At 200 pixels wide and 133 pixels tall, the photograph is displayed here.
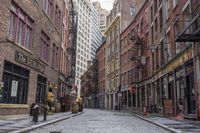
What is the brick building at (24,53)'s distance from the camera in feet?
54.8

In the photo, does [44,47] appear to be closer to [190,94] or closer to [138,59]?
[190,94]

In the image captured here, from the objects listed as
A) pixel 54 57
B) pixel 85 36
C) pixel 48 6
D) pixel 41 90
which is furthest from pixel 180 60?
pixel 85 36

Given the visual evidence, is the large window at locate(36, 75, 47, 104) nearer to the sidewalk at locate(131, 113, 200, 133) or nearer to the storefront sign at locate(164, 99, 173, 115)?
the storefront sign at locate(164, 99, 173, 115)

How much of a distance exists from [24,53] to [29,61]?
1.19 meters

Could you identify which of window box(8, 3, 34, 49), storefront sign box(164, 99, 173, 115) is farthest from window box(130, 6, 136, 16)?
window box(8, 3, 34, 49)

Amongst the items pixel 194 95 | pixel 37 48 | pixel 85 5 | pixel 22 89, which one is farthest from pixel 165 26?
pixel 85 5

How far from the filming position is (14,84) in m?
18.4

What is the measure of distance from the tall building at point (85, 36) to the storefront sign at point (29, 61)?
93.3m

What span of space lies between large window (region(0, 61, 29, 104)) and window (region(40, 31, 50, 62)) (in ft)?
16.9

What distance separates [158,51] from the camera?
3133cm

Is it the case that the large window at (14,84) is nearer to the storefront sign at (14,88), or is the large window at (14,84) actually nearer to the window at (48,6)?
the storefront sign at (14,88)

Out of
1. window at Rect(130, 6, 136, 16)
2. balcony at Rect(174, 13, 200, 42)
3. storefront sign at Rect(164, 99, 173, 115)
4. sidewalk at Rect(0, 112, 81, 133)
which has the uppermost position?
window at Rect(130, 6, 136, 16)

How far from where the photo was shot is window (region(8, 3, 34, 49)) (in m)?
18.0

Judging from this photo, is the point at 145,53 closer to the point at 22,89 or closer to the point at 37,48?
the point at 37,48
